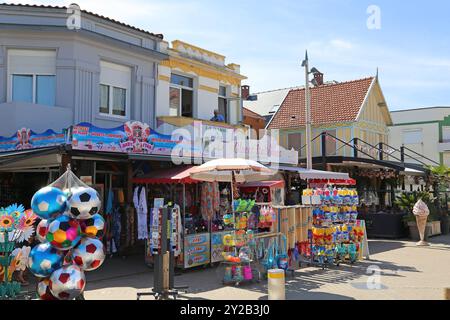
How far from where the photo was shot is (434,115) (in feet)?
142

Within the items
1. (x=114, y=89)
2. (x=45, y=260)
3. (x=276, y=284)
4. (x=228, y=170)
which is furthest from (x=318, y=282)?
(x=114, y=89)

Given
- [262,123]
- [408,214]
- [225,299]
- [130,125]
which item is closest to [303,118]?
[262,123]

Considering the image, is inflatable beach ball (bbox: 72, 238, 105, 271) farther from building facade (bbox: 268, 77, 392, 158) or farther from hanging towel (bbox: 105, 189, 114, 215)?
building facade (bbox: 268, 77, 392, 158)

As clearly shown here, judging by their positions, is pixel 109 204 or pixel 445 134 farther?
pixel 445 134

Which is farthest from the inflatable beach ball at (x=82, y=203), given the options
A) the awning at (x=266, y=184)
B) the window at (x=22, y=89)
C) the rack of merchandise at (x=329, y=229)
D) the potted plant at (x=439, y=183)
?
the potted plant at (x=439, y=183)

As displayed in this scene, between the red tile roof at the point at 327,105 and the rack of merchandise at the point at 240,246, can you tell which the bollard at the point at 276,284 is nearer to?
the rack of merchandise at the point at 240,246

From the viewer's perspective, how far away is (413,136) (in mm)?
44344

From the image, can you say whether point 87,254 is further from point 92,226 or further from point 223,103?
point 223,103

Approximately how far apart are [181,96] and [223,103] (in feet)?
8.50

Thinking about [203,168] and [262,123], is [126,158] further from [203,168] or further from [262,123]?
[262,123]

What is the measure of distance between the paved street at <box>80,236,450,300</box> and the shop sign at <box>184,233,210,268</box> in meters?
0.25

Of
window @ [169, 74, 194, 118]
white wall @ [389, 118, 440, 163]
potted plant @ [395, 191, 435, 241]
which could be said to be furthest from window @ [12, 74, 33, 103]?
white wall @ [389, 118, 440, 163]

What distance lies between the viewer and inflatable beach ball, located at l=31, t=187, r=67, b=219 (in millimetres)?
6199

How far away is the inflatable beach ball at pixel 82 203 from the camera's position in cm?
629
